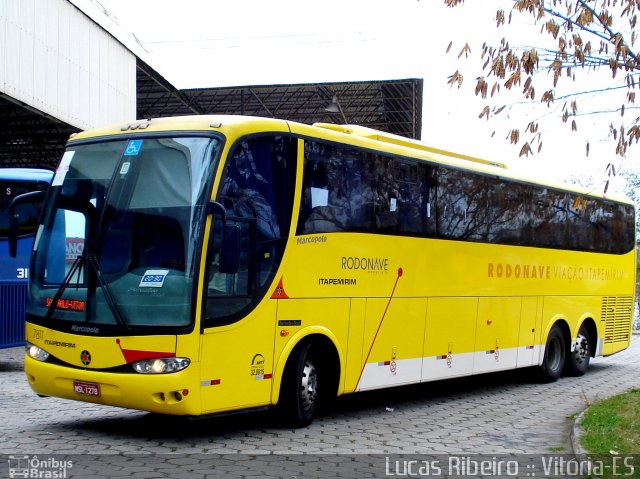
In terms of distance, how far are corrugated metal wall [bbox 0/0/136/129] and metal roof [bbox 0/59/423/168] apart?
279cm

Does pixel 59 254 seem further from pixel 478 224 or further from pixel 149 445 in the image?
pixel 478 224

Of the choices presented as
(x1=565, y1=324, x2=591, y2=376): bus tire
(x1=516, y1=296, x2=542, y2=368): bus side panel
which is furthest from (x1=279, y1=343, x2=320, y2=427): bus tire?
(x1=565, y1=324, x2=591, y2=376): bus tire

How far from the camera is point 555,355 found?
15734 mm

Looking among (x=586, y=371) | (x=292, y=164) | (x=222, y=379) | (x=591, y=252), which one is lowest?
(x=586, y=371)

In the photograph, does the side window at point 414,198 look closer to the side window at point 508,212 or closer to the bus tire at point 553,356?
the side window at point 508,212

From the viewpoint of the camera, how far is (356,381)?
34.2ft

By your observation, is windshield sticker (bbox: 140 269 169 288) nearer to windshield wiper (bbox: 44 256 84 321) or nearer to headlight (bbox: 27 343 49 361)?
windshield wiper (bbox: 44 256 84 321)

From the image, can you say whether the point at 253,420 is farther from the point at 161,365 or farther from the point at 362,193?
the point at 362,193

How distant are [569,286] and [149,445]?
32.1ft

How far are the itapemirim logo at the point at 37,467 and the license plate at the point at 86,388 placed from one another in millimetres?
913

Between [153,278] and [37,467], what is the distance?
78.5 inches

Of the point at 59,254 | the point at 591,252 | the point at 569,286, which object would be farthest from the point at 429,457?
the point at 591,252

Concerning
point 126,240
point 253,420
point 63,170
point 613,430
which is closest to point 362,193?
point 253,420

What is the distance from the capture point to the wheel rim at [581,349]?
16328mm
